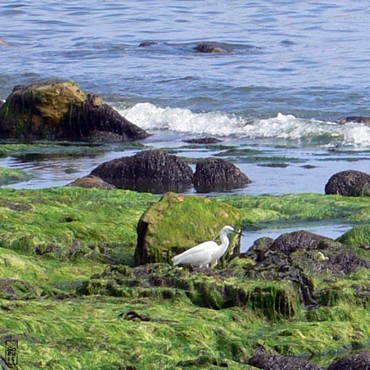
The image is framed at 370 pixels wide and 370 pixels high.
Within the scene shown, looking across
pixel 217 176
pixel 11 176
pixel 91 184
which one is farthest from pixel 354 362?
pixel 11 176

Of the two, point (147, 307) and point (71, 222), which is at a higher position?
point (71, 222)

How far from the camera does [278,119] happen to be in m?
21.9

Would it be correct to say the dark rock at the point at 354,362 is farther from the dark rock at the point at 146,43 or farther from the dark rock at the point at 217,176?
the dark rock at the point at 146,43

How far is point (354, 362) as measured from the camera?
6820mm

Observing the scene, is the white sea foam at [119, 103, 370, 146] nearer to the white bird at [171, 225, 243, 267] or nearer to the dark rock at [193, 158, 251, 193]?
the dark rock at [193, 158, 251, 193]

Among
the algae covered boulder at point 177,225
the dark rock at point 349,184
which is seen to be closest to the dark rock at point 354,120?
the dark rock at point 349,184

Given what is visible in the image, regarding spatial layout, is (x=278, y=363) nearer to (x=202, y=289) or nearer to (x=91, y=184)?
(x=202, y=289)

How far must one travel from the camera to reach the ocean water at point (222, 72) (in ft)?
57.6

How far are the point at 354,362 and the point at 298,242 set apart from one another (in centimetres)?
332

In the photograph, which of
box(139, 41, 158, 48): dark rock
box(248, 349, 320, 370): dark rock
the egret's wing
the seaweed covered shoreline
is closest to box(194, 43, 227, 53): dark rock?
box(139, 41, 158, 48): dark rock

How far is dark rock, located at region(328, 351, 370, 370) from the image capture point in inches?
267

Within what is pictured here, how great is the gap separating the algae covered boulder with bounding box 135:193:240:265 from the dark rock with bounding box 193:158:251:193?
4.54m

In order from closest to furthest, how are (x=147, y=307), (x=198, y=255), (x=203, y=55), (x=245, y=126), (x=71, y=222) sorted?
(x=147, y=307) → (x=198, y=255) → (x=71, y=222) → (x=245, y=126) → (x=203, y=55)

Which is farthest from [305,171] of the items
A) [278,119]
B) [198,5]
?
[198,5]
